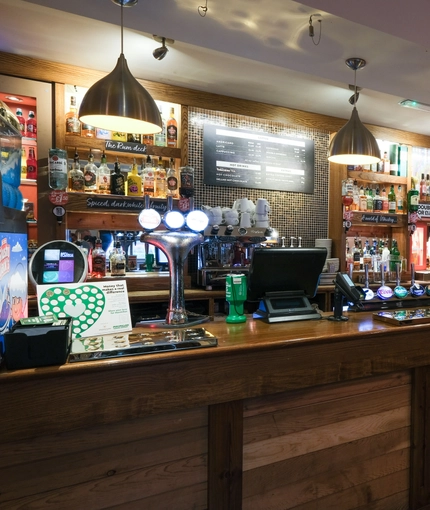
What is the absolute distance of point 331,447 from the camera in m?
1.69

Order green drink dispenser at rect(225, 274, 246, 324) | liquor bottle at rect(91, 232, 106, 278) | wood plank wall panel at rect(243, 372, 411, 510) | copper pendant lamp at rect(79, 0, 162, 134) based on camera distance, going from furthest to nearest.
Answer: liquor bottle at rect(91, 232, 106, 278) < copper pendant lamp at rect(79, 0, 162, 134) < green drink dispenser at rect(225, 274, 246, 324) < wood plank wall panel at rect(243, 372, 411, 510)

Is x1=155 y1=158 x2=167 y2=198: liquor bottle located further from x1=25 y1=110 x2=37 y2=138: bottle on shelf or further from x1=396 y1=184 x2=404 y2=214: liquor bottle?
x1=396 y1=184 x2=404 y2=214: liquor bottle

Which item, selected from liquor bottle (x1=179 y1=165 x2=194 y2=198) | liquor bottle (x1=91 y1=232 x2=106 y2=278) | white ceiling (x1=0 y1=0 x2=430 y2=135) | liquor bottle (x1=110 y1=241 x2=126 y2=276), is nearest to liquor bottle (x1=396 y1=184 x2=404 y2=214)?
white ceiling (x1=0 y1=0 x2=430 y2=135)

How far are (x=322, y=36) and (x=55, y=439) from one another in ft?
8.39

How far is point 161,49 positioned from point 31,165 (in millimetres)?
1452

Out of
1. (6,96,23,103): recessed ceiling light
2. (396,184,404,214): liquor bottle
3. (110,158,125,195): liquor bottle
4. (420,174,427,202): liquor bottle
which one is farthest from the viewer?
(420,174,427,202): liquor bottle

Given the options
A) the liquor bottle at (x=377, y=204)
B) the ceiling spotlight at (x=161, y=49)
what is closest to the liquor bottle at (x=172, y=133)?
the ceiling spotlight at (x=161, y=49)

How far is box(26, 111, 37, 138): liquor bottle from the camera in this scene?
3.26 m

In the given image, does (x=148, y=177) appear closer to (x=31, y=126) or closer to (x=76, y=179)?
(x=76, y=179)

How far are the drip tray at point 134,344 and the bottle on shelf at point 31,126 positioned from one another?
8.14 ft

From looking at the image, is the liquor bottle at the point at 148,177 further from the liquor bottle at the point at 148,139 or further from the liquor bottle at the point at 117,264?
the liquor bottle at the point at 117,264

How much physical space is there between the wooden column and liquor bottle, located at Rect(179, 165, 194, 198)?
241 centimetres

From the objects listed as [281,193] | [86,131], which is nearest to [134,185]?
[86,131]

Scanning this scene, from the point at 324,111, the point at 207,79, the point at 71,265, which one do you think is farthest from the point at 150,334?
the point at 324,111
